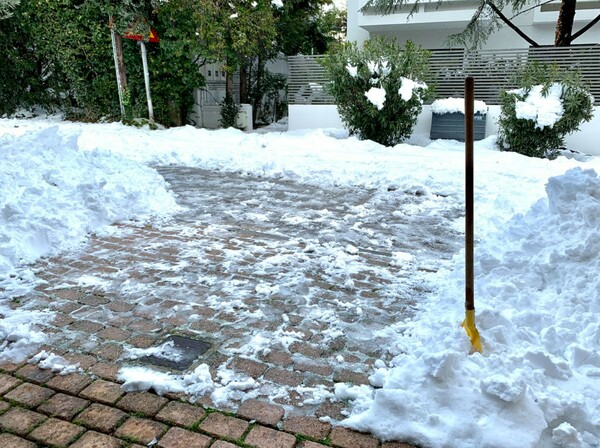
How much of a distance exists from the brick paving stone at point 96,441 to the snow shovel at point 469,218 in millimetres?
1733

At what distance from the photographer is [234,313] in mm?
3258

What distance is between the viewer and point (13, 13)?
12219 millimetres

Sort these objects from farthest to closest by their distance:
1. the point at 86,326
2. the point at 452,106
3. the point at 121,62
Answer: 1. the point at 121,62
2. the point at 452,106
3. the point at 86,326

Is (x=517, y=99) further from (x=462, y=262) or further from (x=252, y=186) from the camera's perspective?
(x=462, y=262)

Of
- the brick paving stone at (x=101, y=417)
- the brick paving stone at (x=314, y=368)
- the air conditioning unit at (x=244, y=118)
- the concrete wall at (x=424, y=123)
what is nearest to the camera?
the brick paving stone at (x=101, y=417)

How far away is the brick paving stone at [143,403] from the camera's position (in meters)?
2.30

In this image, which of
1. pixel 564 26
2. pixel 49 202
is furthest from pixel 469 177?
pixel 564 26

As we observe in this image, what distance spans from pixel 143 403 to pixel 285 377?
71 centimetres

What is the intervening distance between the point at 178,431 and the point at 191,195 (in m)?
4.51

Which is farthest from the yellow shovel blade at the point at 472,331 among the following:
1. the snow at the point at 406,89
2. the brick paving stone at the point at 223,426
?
the snow at the point at 406,89

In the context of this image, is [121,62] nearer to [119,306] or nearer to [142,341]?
[119,306]

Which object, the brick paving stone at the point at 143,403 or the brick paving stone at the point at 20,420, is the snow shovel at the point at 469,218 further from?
the brick paving stone at the point at 20,420

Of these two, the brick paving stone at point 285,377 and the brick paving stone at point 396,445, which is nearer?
the brick paving stone at point 396,445

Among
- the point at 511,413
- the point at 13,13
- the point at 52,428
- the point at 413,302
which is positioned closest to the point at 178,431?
the point at 52,428
